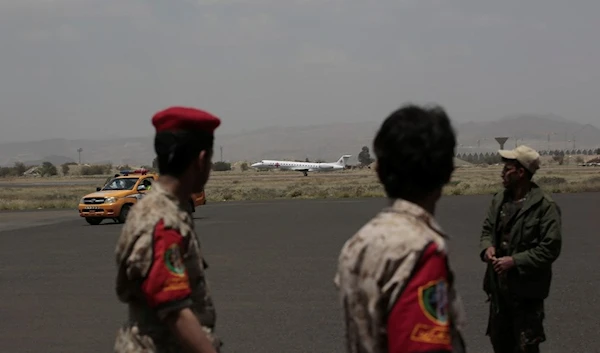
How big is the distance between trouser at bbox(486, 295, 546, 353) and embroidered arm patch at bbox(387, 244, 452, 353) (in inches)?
131

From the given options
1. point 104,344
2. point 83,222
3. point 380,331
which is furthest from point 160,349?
point 83,222

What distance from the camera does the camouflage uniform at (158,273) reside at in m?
2.95

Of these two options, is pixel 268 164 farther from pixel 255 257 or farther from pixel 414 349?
pixel 414 349

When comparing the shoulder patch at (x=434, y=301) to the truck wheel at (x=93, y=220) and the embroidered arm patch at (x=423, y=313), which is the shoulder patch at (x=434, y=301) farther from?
the truck wheel at (x=93, y=220)

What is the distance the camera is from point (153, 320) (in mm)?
3154

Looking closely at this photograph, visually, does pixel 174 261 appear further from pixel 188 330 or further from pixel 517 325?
pixel 517 325

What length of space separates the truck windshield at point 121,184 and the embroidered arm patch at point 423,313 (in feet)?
93.2

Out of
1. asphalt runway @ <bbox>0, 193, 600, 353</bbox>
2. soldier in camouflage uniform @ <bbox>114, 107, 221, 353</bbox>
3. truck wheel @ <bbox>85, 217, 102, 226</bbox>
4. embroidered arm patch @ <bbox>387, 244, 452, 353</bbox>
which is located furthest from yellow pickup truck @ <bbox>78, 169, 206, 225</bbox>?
embroidered arm patch @ <bbox>387, 244, 452, 353</bbox>

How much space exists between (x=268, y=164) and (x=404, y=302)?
435ft

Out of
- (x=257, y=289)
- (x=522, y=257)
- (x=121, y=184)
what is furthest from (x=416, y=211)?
(x=121, y=184)

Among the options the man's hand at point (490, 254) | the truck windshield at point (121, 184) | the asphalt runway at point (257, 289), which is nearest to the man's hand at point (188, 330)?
the man's hand at point (490, 254)

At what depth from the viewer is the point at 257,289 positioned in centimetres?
1195

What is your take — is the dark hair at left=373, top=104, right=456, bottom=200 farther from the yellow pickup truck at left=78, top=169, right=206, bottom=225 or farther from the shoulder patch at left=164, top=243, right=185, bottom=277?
the yellow pickup truck at left=78, top=169, right=206, bottom=225

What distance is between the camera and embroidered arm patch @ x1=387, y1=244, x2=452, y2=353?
7.80ft
